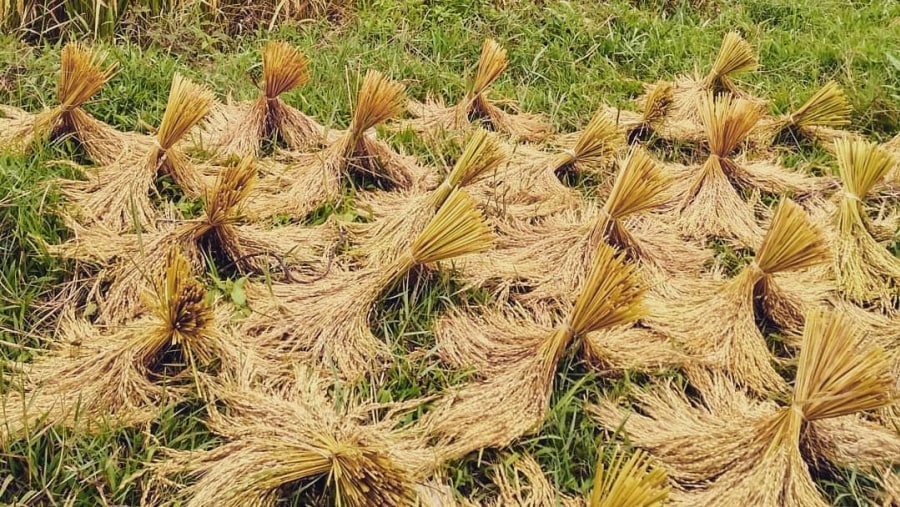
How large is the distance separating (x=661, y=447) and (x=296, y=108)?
1622 millimetres

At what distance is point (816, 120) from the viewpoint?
8.64 feet

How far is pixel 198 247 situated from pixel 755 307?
1258 mm

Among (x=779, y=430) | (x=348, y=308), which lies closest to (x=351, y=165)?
(x=348, y=308)

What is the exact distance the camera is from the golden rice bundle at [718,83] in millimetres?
2812

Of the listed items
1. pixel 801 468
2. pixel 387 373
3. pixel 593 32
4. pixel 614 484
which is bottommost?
pixel 593 32

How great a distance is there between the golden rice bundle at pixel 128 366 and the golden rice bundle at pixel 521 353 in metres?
0.44

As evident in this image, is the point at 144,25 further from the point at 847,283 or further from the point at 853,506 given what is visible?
the point at 853,506

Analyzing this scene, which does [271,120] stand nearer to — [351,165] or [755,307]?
[351,165]

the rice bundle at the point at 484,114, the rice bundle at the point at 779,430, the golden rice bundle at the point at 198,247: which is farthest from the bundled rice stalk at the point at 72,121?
the rice bundle at the point at 779,430

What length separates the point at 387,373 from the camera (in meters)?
1.63

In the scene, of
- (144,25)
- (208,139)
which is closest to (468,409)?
(208,139)

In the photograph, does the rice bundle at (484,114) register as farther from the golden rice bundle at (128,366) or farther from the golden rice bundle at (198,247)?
the golden rice bundle at (128,366)

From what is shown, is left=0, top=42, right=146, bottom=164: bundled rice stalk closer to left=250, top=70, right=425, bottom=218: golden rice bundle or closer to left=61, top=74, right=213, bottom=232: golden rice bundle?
→ left=61, top=74, right=213, bottom=232: golden rice bundle

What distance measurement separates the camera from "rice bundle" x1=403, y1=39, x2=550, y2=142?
2.54 m
